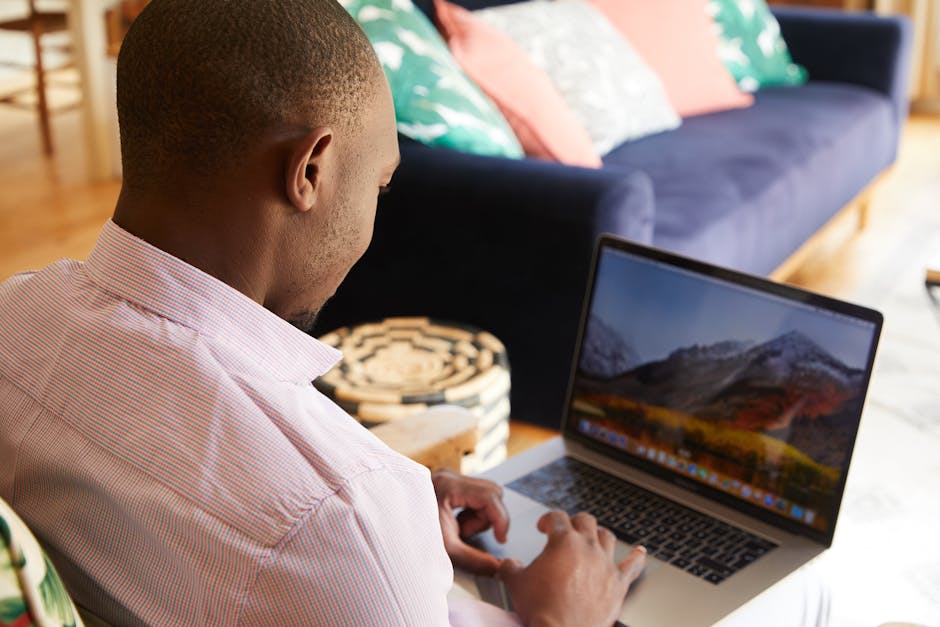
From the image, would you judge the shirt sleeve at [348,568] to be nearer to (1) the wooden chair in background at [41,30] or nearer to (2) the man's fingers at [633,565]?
(2) the man's fingers at [633,565]

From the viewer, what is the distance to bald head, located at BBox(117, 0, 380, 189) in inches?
29.4

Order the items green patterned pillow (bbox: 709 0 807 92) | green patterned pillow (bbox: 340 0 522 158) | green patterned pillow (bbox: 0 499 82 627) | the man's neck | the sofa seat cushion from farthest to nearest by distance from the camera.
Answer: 1. green patterned pillow (bbox: 709 0 807 92)
2. the sofa seat cushion
3. green patterned pillow (bbox: 340 0 522 158)
4. the man's neck
5. green patterned pillow (bbox: 0 499 82 627)

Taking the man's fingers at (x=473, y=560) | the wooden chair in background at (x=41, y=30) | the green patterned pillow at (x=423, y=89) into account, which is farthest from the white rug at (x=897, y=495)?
the wooden chair in background at (x=41, y=30)

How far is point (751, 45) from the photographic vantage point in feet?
12.0

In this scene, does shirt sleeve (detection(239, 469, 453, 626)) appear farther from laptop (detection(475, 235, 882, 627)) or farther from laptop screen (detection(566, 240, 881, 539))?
laptop screen (detection(566, 240, 881, 539))

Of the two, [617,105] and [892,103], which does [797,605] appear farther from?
[892,103]

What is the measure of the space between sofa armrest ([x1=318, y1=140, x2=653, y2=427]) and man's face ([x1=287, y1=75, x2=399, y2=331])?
1249 millimetres

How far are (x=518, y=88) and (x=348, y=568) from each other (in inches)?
80.7

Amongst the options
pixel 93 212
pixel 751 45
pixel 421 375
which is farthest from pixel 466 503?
pixel 93 212

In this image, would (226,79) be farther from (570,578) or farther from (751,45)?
(751,45)

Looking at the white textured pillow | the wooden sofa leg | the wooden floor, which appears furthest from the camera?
the wooden sofa leg

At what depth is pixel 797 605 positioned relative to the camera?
1227 millimetres

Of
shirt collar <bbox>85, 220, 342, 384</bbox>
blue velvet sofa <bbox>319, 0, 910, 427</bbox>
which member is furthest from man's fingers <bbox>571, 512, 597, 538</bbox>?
blue velvet sofa <bbox>319, 0, 910, 427</bbox>

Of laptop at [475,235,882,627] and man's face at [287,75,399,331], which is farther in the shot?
laptop at [475,235,882,627]
